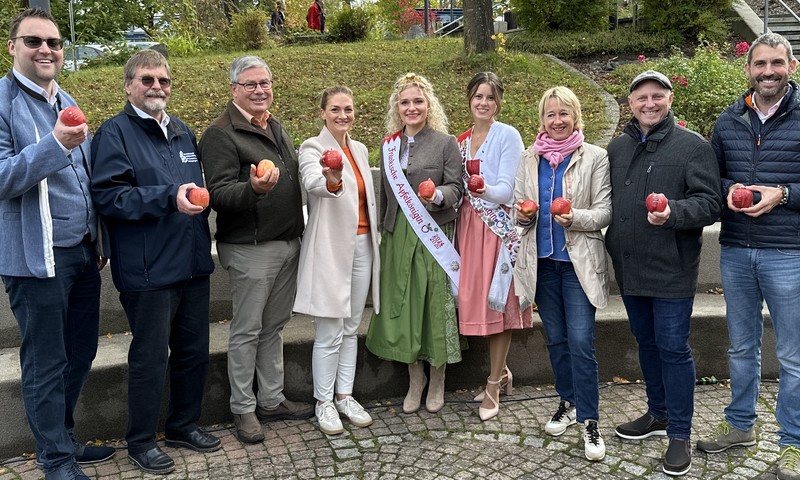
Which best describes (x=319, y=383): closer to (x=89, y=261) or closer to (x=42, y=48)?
(x=89, y=261)

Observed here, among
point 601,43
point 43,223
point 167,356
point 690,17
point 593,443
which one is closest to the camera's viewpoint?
point 43,223

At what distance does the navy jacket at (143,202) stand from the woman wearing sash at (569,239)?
6.17 feet

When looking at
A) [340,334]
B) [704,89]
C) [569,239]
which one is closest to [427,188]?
[569,239]

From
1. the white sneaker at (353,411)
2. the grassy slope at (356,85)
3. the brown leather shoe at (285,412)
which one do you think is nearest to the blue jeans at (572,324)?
the white sneaker at (353,411)

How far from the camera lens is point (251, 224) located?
183 inches

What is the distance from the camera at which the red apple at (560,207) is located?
4262 millimetres

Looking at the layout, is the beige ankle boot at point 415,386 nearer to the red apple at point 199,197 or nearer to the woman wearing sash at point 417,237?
the woman wearing sash at point 417,237

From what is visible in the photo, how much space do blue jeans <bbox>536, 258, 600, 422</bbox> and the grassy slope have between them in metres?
3.28

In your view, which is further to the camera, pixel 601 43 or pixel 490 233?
pixel 601 43

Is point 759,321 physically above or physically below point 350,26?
below

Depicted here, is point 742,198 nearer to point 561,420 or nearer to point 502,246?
point 502,246

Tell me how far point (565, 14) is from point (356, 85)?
24.3 feet

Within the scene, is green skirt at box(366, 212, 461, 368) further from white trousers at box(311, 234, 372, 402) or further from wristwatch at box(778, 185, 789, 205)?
wristwatch at box(778, 185, 789, 205)

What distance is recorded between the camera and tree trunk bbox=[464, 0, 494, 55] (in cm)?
1316
